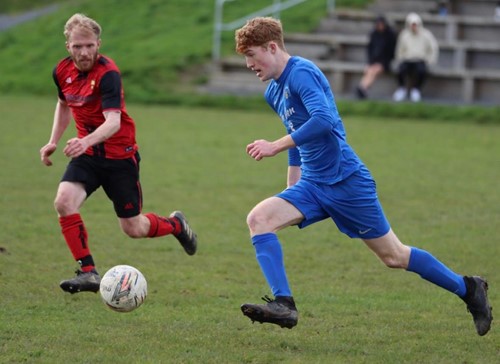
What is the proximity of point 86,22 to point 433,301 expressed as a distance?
3.07 meters

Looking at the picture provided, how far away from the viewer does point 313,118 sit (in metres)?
5.87

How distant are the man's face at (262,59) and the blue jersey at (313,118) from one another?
0.10 m

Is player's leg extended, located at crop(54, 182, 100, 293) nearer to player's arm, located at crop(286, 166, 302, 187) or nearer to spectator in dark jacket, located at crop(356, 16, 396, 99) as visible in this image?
player's arm, located at crop(286, 166, 302, 187)

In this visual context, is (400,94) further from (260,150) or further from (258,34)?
(260,150)

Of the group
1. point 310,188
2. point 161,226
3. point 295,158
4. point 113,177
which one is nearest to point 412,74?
point 161,226

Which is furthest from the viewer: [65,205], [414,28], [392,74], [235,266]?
[392,74]

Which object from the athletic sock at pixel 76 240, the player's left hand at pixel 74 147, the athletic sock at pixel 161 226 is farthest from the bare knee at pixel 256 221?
the athletic sock at pixel 161 226

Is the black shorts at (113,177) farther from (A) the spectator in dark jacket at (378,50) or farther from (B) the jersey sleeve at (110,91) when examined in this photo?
(A) the spectator in dark jacket at (378,50)

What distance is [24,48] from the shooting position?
26234 mm

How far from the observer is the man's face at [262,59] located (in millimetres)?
6039

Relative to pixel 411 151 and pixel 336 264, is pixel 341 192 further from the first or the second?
pixel 411 151

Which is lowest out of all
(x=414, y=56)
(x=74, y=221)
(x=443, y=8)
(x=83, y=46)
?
(x=414, y=56)

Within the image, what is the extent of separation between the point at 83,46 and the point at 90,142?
0.70 metres

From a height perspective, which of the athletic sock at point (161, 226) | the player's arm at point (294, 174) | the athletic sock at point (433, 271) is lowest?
the athletic sock at point (161, 226)
